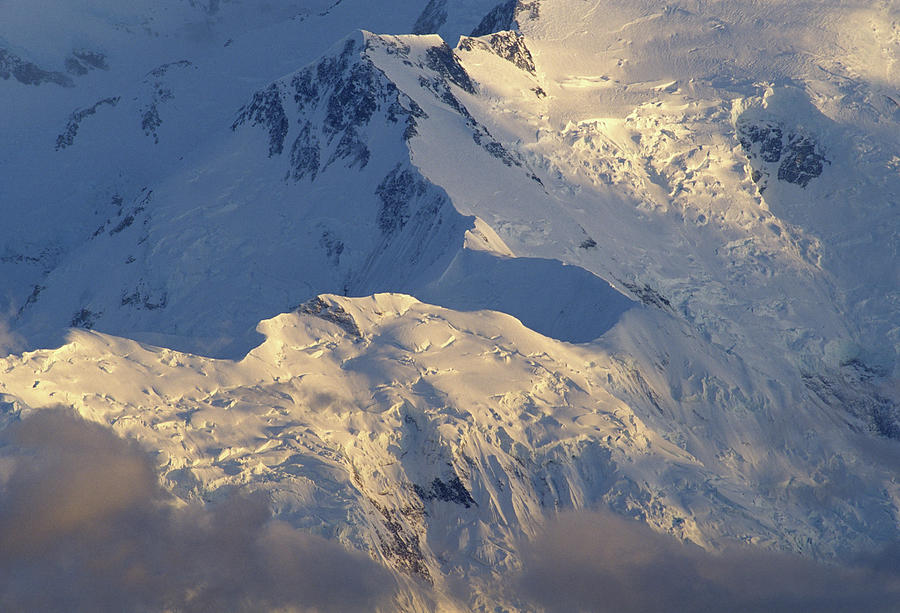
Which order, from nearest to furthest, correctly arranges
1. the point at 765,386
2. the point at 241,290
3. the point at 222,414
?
the point at 222,414 → the point at 765,386 → the point at 241,290

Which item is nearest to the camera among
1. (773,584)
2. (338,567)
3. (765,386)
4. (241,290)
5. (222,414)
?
(338,567)

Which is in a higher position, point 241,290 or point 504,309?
point 504,309

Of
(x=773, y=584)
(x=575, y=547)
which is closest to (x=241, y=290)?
(x=575, y=547)

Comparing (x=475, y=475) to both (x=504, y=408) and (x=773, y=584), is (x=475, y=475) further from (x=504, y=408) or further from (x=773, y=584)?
(x=773, y=584)

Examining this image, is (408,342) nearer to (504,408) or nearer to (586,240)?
(504,408)

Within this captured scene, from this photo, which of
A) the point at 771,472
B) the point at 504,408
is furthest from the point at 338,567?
the point at 771,472

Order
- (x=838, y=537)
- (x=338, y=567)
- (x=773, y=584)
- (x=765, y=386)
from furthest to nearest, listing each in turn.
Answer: (x=765, y=386), (x=838, y=537), (x=773, y=584), (x=338, y=567)

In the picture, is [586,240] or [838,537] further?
[586,240]

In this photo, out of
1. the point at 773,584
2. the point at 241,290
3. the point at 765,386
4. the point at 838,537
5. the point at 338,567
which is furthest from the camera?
the point at 241,290

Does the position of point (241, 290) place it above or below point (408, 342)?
below
